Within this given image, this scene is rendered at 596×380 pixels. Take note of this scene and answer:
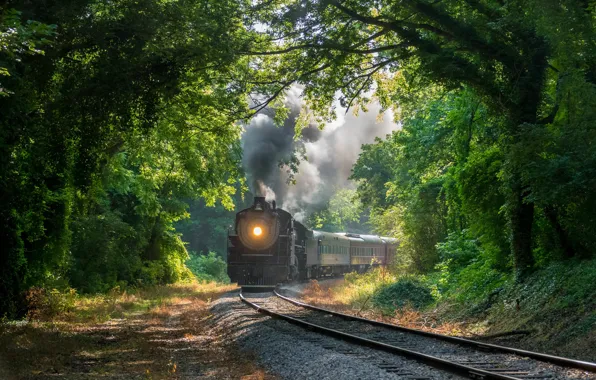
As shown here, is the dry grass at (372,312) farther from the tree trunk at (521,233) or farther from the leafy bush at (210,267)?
the leafy bush at (210,267)

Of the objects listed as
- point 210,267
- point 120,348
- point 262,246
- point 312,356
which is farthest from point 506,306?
point 210,267

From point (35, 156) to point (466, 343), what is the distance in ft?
30.0

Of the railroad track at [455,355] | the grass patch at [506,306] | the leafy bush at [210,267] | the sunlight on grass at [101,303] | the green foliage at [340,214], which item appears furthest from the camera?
the leafy bush at [210,267]

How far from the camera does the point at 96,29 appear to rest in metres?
13.1

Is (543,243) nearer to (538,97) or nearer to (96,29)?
(538,97)

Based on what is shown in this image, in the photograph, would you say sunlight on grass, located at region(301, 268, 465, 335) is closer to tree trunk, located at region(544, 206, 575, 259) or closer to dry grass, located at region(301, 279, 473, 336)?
dry grass, located at region(301, 279, 473, 336)

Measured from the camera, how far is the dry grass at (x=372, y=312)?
15391 mm

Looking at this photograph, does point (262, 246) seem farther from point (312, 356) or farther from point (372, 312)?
point (312, 356)

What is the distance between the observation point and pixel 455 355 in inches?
412

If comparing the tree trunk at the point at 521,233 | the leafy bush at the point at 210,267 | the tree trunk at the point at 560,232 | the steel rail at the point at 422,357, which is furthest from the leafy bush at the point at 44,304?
the leafy bush at the point at 210,267

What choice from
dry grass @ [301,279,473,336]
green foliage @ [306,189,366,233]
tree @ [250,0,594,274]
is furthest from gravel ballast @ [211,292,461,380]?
green foliage @ [306,189,366,233]

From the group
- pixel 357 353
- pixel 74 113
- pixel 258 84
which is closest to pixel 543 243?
pixel 357 353

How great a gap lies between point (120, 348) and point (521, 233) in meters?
9.71

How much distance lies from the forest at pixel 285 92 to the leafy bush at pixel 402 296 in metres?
1.88
